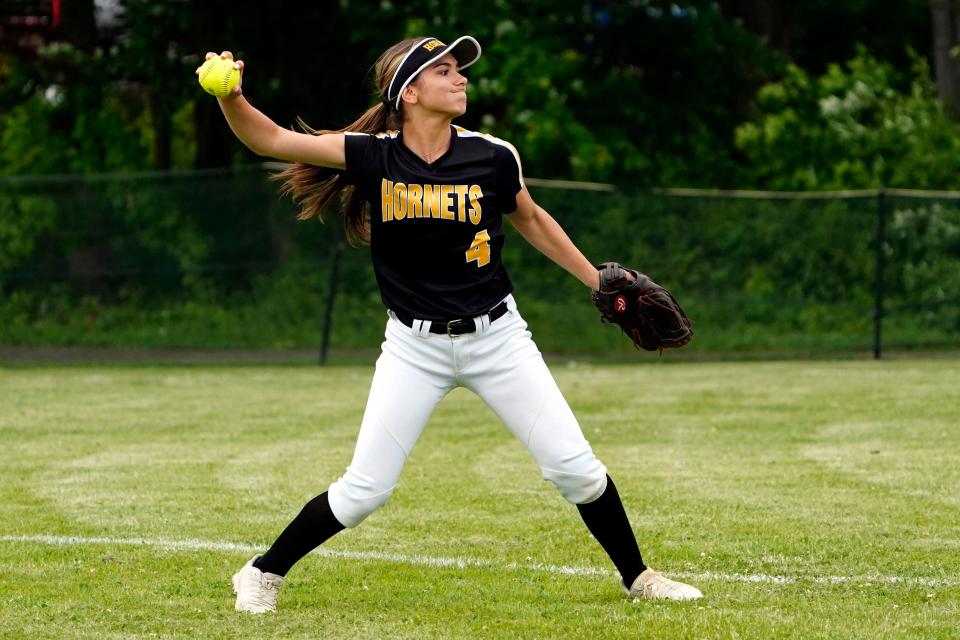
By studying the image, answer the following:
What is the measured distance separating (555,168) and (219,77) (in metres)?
17.9

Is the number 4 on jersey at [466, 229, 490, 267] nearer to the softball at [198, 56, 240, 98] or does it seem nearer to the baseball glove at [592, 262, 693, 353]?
the baseball glove at [592, 262, 693, 353]

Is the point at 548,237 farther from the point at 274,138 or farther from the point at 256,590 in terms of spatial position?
the point at 256,590

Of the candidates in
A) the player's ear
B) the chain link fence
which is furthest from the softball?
the chain link fence

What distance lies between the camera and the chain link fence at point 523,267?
18062 mm

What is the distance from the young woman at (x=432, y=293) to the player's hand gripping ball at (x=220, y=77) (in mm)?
283

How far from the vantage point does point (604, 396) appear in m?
13.7

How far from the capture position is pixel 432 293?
538cm

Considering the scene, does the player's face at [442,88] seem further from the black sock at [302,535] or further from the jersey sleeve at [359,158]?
the black sock at [302,535]

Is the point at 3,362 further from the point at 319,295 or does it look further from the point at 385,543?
the point at 385,543

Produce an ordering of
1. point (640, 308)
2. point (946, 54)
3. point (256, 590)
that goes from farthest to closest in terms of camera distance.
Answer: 1. point (946, 54)
2. point (640, 308)
3. point (256, 590)

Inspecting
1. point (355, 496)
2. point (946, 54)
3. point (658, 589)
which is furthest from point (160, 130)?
point (658, 589)

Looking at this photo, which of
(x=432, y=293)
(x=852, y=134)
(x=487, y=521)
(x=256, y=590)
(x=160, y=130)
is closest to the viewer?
(x=432, y=293)

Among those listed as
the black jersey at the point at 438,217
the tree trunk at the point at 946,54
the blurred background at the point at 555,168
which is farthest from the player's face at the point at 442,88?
the tree trunk at the point at 946,54

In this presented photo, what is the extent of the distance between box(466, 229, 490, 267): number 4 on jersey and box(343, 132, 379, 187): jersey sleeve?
441 mm
